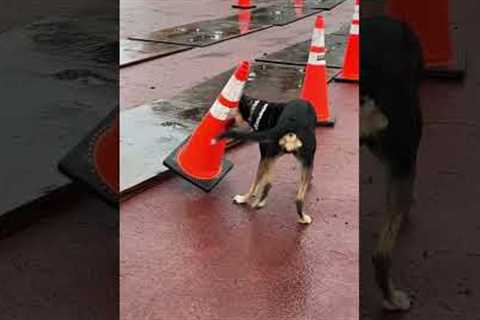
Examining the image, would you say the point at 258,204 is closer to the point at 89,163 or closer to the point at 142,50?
the point at 89,163

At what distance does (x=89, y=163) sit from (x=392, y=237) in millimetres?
884

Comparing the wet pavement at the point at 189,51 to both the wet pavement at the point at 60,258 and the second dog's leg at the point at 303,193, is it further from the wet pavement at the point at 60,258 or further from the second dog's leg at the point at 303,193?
the wet pavement at the point at 60,258

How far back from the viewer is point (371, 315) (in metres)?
2.16

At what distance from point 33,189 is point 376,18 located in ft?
3.40

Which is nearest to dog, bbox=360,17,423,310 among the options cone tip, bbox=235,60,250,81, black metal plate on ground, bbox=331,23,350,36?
cone tip, bbox=235,60,250,81

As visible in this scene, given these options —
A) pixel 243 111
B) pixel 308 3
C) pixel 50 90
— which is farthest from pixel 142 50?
pixel 50 90

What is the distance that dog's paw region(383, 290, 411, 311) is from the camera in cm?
209

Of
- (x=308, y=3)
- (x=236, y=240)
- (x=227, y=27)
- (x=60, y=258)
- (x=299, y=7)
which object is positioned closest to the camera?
(x=60, y=258)

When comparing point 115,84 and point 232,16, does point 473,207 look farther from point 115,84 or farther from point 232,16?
point 232,16

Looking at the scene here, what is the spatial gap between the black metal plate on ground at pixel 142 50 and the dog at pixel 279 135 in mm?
4561

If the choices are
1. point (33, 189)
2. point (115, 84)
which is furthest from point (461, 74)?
point (33, 189)

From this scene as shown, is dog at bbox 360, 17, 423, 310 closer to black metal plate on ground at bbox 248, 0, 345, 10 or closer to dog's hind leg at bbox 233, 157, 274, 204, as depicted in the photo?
dog's hind leg at bbox 233, 157, 274, 204

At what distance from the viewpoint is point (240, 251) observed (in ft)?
13.4

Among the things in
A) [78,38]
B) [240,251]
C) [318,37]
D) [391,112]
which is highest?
[78,38]
